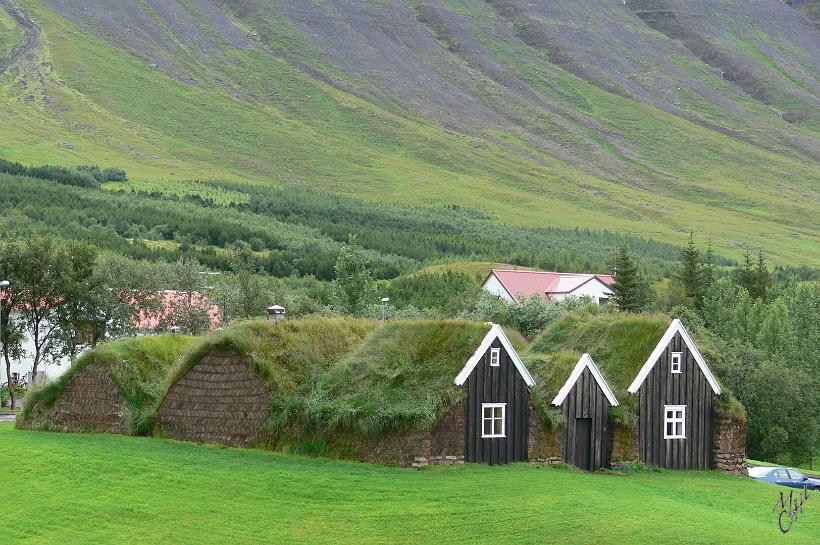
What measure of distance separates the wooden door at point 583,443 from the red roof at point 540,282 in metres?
81.6

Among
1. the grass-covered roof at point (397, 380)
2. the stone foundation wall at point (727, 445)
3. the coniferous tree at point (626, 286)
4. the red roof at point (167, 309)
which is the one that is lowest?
the stone foundation wall at point (727, 445)

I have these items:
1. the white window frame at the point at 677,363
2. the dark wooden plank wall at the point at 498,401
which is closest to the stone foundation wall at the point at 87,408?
the dark wooden plank wall at the point at 498,401

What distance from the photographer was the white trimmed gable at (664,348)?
148 feet

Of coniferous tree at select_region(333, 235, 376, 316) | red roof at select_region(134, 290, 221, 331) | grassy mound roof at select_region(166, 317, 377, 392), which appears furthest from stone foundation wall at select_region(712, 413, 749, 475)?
red roof at select_region(134, 290, 221, 331)

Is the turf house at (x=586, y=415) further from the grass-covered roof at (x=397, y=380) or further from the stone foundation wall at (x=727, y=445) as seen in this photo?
the stone foundation wall at (x=727, y=445)

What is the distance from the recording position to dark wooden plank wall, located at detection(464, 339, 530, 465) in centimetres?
4016

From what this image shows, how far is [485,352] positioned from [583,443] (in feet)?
17.8

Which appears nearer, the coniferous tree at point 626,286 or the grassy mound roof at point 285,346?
the grassy mound roof at point 285,346

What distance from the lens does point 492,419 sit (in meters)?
40.7

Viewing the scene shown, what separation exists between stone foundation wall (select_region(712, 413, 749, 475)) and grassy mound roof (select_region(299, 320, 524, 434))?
10651mm

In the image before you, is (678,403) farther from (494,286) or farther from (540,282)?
(540,282)

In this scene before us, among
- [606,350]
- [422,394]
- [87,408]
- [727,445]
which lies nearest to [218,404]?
[87,408]

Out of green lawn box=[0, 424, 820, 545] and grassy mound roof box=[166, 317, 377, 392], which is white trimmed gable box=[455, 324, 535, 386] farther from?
grassy mound roof box=[166, 317, 377, 392]

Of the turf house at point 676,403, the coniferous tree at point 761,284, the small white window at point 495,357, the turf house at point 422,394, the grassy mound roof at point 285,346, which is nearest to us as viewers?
the turf house at point 422,394
